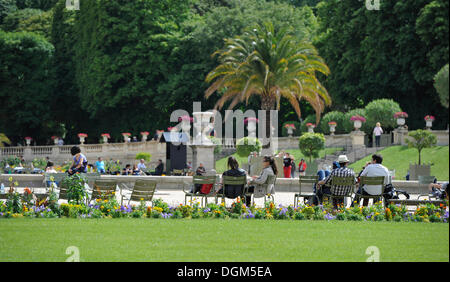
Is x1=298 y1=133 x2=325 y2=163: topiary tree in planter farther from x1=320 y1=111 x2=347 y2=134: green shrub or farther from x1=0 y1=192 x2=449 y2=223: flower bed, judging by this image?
x1=0 y1=192 x2=449 y2=223: flower bed

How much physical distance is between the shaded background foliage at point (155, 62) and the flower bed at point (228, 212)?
29906 millimetres

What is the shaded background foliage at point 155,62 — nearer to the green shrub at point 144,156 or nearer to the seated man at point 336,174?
the green shrub at point 144,156

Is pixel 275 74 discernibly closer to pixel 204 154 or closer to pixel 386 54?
pixel 386 54

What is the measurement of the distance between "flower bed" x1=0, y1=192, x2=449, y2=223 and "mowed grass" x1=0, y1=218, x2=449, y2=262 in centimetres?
60

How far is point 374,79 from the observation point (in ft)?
148

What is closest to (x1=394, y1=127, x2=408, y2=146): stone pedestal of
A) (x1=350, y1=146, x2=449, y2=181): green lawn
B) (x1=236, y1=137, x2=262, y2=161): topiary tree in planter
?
(x1=350, y1=146, x2=449, y2=181): green lawn

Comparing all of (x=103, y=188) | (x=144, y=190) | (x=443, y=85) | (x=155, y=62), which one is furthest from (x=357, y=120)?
(x=443, y=85)

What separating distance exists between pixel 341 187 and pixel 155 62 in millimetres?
37592

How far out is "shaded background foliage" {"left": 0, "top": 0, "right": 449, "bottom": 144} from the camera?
45.1m

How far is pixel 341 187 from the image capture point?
15.0 m

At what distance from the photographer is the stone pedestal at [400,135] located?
3916 centimetres

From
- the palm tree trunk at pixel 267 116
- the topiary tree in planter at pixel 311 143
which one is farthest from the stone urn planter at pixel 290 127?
the topiary tree in planter at pixel 311 143
